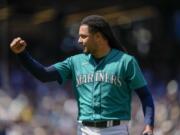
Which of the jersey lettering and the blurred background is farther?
the blurred background

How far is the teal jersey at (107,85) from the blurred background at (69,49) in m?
4.16

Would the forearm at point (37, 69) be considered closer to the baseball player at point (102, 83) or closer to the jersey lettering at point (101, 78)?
the baseball player at point (102, 83)

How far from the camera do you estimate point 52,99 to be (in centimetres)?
1018

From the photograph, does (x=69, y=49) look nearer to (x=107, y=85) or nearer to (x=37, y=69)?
(x=37, y=69)

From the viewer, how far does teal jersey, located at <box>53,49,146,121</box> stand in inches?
225

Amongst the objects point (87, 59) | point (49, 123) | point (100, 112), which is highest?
point (87, 59)

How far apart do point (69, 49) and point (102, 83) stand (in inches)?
171

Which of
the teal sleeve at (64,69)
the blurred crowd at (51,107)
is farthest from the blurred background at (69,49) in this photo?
the teal sleeve at (64,69)

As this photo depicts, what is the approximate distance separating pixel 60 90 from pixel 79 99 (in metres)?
4.34

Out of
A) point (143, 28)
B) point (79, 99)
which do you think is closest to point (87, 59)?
point (79, 99)

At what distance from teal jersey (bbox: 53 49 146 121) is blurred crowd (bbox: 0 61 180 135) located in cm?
416

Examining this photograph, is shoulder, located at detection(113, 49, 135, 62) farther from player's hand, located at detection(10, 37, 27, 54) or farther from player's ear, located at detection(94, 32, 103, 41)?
player's hand, located at detection(10, 37, 27, 54)

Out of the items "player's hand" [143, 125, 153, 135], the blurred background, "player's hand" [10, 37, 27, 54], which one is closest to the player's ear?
"player's hand" [10, 37, 27, 54]

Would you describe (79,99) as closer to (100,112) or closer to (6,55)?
(100,112)
